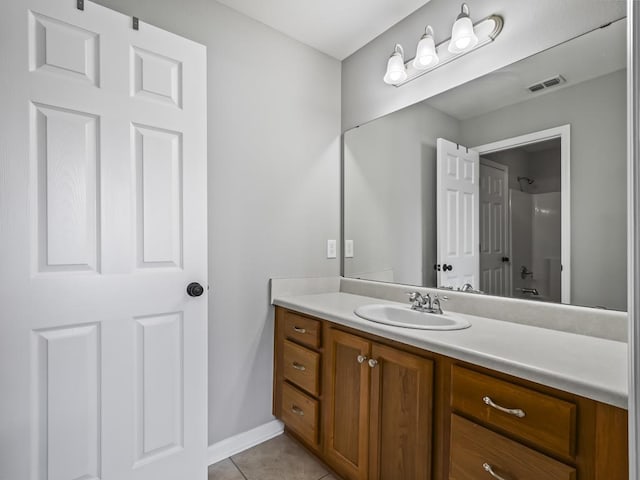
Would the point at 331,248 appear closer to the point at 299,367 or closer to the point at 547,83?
the point at 299,367

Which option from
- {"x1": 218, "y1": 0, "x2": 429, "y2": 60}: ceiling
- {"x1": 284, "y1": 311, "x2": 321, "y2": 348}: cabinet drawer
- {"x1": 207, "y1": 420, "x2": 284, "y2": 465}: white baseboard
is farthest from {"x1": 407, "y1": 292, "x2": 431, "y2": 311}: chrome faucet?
{"x1": 218, "y1": 0, "x2": 429, "y2": 60}: ceiling

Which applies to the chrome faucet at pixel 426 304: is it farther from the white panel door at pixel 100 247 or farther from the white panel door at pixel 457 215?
the white panel door at pixel 100 247

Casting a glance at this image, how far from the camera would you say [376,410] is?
130 cm

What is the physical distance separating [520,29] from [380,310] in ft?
4.58

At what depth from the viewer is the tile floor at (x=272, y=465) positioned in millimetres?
1608

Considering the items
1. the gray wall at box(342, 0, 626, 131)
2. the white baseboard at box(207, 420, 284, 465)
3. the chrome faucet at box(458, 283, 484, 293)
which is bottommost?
the white baseboard at box(207, 420, 284, 465)

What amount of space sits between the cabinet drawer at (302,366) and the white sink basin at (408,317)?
0.35m

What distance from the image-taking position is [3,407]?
1096 millimetres

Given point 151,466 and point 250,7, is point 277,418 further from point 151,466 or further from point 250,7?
point 250,7

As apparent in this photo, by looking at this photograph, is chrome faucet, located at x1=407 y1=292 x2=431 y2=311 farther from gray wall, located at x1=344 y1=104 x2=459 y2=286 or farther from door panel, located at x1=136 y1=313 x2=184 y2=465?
door panel, located at x1=136 y1=313 x2=184 y2=465

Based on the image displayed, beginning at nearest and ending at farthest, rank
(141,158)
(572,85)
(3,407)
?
1. (3,407)
2. (572,85)
3. (141,158)

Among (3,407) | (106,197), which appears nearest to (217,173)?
(106,197)

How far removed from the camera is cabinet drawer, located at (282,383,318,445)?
162 centimetres

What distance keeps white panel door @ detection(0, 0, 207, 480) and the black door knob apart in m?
0.03
